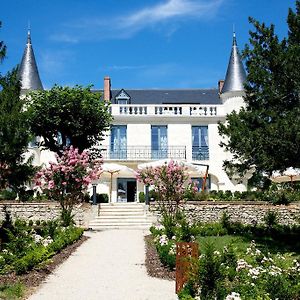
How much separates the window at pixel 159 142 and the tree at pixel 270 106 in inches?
617

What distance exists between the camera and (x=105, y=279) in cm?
982

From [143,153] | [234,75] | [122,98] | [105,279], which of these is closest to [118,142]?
[143,153]

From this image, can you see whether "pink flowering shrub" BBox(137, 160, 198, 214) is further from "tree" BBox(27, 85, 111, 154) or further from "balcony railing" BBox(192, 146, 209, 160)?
"balcony railing" BBox(192, 146, 209, 160)

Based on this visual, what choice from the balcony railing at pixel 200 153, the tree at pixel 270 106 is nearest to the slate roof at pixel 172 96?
the balcony railing at pixel 200 153

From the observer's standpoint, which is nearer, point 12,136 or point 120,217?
point 12,136

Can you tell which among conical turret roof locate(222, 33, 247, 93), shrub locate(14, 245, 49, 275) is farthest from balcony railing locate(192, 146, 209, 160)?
shrub locate(14, 245, 49, 275)

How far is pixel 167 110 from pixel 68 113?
11379 mm

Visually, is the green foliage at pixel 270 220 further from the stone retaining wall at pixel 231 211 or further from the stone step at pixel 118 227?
the stone step at pixel 118 227

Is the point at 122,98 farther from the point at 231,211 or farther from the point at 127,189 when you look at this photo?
the point at 231,211

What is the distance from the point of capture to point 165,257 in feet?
35.9

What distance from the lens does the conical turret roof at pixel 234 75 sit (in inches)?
1357

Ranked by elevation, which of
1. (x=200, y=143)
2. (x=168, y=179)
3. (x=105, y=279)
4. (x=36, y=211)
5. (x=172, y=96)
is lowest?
(x=105, y=279)

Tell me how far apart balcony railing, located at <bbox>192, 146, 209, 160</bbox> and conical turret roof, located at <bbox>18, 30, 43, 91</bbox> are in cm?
1323

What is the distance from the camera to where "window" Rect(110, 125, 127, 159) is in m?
33.5
